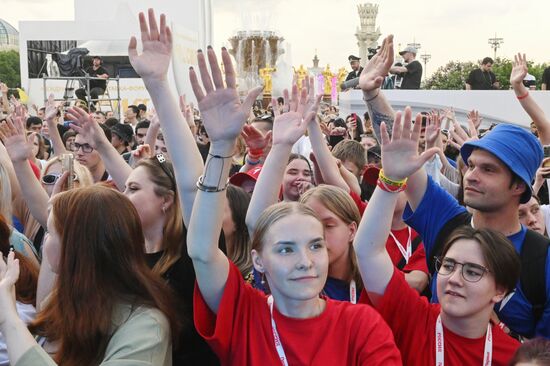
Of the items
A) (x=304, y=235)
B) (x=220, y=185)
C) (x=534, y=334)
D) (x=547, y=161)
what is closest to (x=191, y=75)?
(x=220, y=185)

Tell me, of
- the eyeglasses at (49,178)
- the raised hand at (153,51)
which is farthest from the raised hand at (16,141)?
the raised hand at (153,51)

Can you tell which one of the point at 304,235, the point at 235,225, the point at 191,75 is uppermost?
the point at 191,75

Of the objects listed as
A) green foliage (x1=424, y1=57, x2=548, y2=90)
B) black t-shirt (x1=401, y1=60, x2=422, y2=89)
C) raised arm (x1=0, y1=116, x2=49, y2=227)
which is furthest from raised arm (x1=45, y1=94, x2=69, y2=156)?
green foliage (x1=424, y1=57, x2=548, y2=90)

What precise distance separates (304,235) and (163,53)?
1103 mm

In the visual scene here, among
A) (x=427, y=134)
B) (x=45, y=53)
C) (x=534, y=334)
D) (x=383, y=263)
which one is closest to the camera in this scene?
(x=383, y=263)

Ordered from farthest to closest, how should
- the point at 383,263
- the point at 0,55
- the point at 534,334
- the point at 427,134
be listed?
the point at 0,55 → the point at 427,134 → the point at 534,334 → the point at 383,263

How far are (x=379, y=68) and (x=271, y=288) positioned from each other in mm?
1636

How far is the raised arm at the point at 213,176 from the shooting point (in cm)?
248

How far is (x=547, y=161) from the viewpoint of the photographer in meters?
5.15

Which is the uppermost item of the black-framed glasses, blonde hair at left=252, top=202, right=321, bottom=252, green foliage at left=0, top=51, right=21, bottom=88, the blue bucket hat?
green foliage at left=0, top=51, right=21, bottom=88

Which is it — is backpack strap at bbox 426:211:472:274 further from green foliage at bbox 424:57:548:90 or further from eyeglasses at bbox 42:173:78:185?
green foliage at bbox 424:57:548:90

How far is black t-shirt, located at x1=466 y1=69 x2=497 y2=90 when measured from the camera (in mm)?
15141

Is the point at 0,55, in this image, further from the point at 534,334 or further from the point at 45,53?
the point at 534,334

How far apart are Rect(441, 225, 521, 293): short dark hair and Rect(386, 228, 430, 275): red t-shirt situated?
0.86 m
